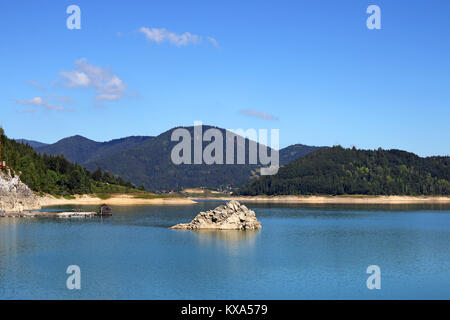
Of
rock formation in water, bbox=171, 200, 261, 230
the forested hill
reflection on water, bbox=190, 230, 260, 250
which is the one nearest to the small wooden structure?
rock formation in water, bbox=171, 200, 261, 230

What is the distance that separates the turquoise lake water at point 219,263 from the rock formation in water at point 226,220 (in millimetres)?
4361

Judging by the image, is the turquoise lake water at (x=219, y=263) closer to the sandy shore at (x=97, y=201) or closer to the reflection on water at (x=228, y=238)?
the reflection on water at (x=228, y=238)

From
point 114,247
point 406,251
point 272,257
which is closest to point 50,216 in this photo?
point 114,247

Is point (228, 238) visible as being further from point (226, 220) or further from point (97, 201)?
point (97, 201)

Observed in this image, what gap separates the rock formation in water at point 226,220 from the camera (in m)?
82.1

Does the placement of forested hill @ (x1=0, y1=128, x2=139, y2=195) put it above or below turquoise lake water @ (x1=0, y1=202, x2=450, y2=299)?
above

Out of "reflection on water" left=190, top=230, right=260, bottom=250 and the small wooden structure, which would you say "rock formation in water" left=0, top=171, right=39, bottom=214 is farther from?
"reflection on water" left=190, top=230, right=260, bottom=250

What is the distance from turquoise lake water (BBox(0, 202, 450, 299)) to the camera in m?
36.8

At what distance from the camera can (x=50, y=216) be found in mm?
104750

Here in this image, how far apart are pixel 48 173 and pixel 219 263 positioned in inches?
5565

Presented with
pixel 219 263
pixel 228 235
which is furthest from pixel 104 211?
pixel 219 263

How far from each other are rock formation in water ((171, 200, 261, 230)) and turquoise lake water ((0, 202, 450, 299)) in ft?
14.3
